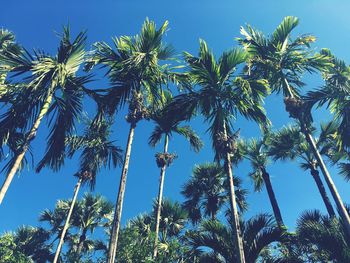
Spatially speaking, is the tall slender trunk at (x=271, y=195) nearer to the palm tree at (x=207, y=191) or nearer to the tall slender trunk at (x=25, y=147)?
the palm tree at (x=207, y=191)

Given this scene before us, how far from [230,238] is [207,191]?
8315 millimetres

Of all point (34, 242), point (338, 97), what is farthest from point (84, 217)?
point (338, 97)

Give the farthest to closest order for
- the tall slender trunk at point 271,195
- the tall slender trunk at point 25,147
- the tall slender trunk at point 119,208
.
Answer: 1. the tall slender trunk at point 271,195
2. the tall slender trunk at point 119,208
3. the tall slender trunk at point 25,147

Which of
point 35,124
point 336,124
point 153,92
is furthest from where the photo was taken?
point 336,124

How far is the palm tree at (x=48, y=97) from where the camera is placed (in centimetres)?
745

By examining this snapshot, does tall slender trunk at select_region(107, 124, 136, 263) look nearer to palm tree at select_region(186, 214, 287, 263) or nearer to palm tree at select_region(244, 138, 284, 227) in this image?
palm tree at select_region(186, 214, 287, 263)

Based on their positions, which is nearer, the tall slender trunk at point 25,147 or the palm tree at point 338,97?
the tall slender trunk at point 25,147

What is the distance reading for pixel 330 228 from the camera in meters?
9.62

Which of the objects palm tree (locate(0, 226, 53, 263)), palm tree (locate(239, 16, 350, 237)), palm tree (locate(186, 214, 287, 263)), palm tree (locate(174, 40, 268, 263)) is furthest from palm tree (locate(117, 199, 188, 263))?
palm tree (locate(0, 226, 53, 263))

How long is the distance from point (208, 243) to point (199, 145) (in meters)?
6.87

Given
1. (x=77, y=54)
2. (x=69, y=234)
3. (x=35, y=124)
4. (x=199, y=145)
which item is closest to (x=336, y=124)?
(x=199, y=145)

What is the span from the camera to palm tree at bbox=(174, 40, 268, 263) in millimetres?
10700

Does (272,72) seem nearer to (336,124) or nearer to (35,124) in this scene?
(336,124)

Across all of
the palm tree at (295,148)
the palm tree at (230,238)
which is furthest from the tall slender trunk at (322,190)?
the palm tree at (230,238)
